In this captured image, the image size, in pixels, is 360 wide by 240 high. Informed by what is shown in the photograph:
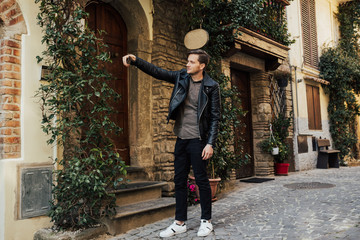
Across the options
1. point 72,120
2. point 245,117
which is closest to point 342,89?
point 245,117

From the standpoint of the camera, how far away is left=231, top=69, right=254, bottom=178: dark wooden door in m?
7.78

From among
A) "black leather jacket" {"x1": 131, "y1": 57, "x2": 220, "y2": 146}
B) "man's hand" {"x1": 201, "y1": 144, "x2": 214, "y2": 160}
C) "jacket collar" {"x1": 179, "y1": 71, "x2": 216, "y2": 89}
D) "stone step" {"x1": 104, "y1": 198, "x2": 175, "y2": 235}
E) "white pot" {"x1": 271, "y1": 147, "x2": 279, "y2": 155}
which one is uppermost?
"jacket collar" {"x1": 179, "y1": 71, "x2": 216, "y2": 89}

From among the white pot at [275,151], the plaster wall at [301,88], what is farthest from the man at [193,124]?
the plaster wall at [301,88]

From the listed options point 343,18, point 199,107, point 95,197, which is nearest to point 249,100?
point 199,107

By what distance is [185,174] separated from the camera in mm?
3328

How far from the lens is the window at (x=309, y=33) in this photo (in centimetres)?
1029

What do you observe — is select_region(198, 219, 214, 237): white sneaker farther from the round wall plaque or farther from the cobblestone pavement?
the round wall plaque

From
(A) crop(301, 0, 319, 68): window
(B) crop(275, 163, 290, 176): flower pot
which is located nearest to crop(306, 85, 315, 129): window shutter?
(A) crop(301, 0, 319, 68): window

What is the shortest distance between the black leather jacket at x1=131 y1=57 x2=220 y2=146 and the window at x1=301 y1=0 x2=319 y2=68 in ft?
26.1

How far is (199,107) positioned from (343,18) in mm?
11698

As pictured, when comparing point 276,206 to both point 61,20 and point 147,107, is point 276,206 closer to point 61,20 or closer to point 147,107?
point 147,107

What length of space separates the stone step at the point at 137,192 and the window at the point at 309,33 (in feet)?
25.2

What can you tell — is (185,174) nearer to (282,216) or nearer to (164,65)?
(282,216)

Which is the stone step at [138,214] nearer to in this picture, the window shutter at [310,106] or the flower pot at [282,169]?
the flower pot at [282,169]
